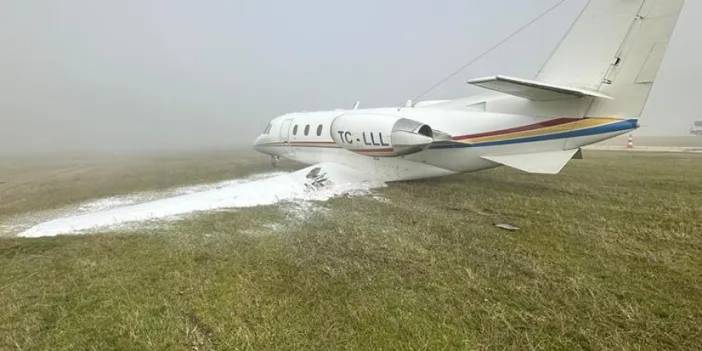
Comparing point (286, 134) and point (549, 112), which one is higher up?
point (549, 112)

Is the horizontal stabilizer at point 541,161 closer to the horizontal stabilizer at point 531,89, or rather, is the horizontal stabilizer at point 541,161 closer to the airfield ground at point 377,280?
the airfield ground at point 377,280

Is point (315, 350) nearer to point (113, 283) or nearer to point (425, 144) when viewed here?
point (113, 283)

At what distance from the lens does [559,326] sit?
9.20 ft

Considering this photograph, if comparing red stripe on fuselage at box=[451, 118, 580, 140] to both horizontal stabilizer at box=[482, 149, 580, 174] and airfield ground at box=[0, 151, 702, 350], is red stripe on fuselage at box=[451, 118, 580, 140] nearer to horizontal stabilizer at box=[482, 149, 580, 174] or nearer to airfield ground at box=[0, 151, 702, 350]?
horizontal stabilizer at box=[482, 149, 580, 174]

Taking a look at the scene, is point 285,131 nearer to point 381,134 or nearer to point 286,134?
point 286,134

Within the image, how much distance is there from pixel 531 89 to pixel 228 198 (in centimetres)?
731

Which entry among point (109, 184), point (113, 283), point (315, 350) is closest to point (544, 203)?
point (315, 350)

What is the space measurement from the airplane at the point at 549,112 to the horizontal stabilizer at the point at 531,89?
2 cm

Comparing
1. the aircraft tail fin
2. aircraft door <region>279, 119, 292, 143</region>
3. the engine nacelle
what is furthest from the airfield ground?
aircraft door <region>279, 119, 292, 143</region>


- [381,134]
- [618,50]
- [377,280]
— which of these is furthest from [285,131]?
[377,280]

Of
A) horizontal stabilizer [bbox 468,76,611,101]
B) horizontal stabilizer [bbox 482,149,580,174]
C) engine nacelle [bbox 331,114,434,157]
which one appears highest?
horizontal stabilizer [bbox 468,76,611,101]

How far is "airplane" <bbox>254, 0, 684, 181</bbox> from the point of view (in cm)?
629

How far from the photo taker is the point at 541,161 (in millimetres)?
7484

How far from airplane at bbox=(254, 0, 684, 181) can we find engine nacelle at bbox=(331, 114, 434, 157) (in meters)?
0.03
